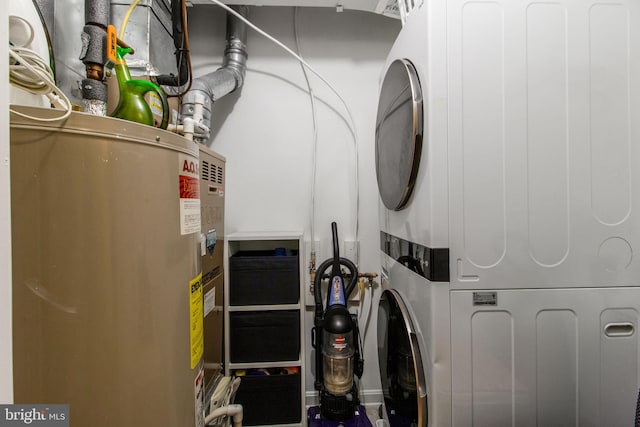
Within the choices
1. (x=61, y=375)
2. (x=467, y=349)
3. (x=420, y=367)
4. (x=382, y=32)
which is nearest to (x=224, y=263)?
(x=61, y=375)

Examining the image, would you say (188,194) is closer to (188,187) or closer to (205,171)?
(188,187)

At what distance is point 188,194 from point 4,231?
287 millimetres

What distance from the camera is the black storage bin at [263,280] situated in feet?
4.02

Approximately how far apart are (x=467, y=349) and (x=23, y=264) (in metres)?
1.05

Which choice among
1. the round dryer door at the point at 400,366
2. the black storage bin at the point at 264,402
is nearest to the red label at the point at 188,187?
the round dryer door at the point at 400,366

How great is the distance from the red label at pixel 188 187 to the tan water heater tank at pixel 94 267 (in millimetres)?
35

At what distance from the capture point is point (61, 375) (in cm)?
44

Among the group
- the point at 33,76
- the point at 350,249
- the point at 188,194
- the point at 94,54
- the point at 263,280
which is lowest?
the point at 263,280

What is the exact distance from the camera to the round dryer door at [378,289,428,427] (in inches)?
31.7

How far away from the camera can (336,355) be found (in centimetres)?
124

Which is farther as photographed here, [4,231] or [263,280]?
[263,280]

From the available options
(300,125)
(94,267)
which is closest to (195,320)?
(94,267)

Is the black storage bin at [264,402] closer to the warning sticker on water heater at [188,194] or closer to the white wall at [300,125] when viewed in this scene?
the white wall at [300,125]

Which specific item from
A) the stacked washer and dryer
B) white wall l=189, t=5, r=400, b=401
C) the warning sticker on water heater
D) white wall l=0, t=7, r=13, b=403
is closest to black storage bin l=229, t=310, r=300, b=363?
white wall l=189, t=5, r=400, b=401
